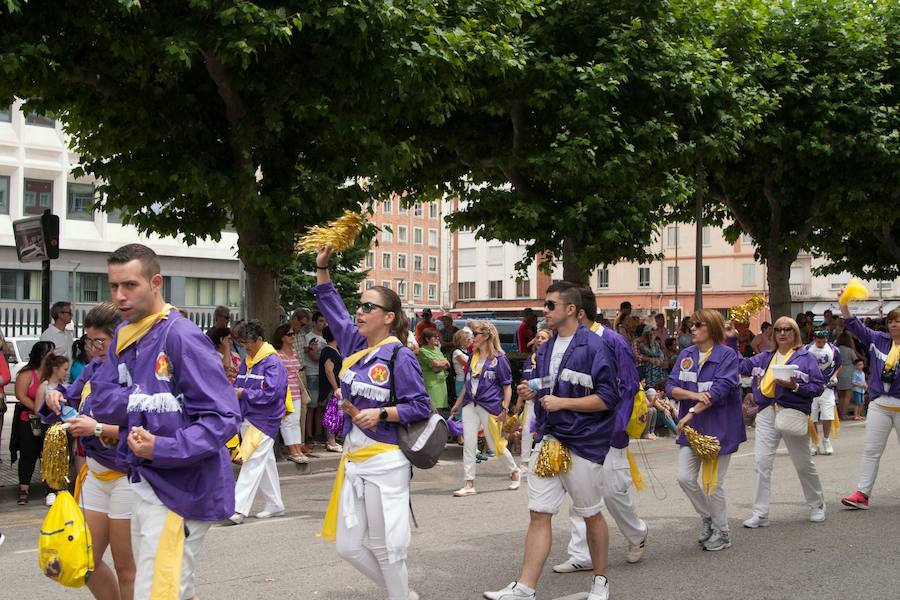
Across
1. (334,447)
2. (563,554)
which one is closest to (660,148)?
(334,447)

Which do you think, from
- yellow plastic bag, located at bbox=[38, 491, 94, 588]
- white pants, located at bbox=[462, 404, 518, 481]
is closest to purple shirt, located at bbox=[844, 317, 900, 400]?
white pants, located at bbox=[462, 404, 518, 481]

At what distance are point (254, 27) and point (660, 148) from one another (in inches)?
380

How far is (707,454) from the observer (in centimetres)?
791

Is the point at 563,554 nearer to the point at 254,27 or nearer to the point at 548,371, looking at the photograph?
the point at 548,371

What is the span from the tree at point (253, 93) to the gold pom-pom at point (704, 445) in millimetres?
6224

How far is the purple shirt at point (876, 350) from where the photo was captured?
972cm

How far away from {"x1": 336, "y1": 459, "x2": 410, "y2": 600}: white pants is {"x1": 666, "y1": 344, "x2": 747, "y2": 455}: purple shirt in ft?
11.1

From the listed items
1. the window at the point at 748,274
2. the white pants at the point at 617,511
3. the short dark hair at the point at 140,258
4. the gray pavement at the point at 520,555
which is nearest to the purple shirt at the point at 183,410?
the short dark hair at the point at 140,258

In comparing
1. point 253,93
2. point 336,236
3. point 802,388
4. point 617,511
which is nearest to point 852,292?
point 802,388

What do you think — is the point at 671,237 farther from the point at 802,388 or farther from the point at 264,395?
the point at 264,395

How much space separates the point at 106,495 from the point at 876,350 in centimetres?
757

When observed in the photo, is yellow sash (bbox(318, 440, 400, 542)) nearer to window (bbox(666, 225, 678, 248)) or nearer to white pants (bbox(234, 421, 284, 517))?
white pants (bbox(234, 421, 284, 517))

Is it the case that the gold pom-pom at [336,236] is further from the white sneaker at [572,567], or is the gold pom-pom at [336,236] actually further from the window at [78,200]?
the window at [78,200]

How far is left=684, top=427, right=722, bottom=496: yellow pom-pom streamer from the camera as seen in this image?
7898 mm
